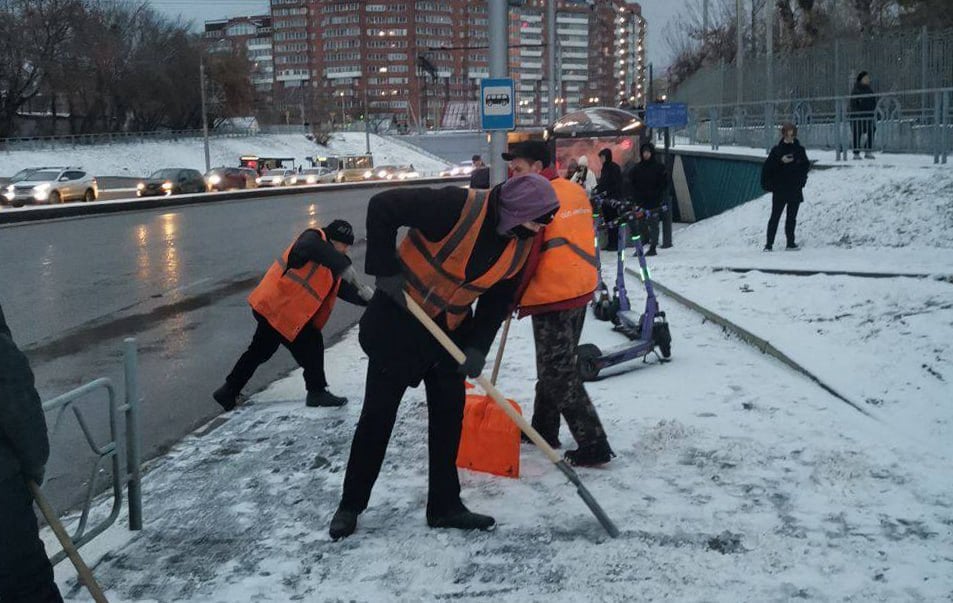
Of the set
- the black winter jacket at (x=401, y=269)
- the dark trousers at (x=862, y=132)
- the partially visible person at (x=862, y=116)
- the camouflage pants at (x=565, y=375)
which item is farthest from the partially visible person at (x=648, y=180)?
the black winter jacket at (x=401, y=269)

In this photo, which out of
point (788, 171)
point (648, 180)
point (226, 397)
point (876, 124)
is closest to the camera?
point (226, 397)

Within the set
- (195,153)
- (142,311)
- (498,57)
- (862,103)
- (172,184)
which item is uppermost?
(195,153)

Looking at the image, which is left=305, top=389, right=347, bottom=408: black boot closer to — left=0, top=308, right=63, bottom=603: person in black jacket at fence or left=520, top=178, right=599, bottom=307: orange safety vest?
left=520, top=178, right=599, bottom=307: orange safety vest

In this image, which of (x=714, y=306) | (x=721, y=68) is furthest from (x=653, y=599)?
(x=721, y=68)

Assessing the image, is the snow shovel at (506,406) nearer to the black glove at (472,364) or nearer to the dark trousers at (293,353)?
the black glove at (472,364)

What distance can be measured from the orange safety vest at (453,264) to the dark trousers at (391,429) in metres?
0.35

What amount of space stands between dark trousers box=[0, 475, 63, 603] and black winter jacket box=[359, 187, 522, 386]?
1.67 meters

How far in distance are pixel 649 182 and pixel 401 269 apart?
38.3 ft

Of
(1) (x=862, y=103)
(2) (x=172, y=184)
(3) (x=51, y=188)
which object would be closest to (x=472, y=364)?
(1) (x=862, y=103)

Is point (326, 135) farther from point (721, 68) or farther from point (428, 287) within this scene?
point (428, 287)

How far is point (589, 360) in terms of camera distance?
7.16 meters

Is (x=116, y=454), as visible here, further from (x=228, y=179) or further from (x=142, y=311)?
(x=228, y=179)

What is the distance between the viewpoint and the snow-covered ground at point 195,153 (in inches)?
2408

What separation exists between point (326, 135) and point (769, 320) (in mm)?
94795
